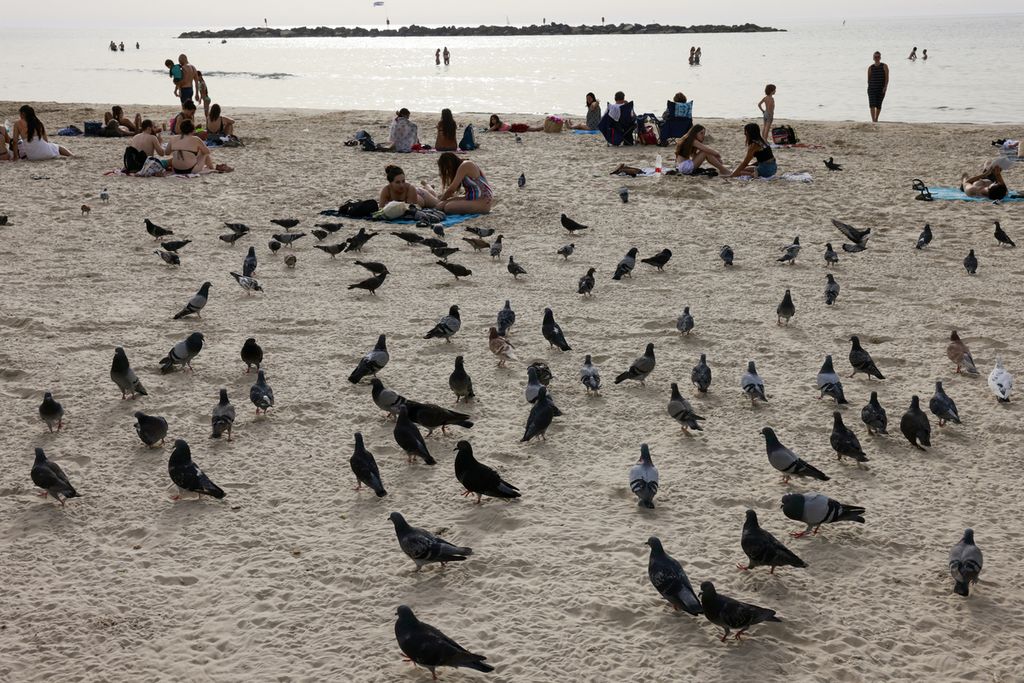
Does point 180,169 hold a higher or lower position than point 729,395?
higher

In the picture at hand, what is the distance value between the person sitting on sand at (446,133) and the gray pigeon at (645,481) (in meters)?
15.5

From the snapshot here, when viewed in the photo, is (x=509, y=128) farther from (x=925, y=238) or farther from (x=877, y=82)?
(x=925, y=238)

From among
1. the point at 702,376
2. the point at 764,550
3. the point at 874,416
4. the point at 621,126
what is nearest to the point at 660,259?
the point at 702,376

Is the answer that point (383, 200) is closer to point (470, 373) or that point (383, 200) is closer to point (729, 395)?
point (470, 373)

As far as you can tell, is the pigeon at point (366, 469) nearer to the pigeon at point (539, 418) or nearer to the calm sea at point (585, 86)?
the pigeon at point (539, 418)

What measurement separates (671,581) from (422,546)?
1429mm

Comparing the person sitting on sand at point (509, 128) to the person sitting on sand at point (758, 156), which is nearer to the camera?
the person sitting on sand at point (758, 156)

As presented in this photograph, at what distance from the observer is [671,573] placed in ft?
15.8

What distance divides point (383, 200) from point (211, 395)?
319 inches

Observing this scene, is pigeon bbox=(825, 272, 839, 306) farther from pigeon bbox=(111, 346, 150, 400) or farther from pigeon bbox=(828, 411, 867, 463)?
pigeon bbox=(111, 346, 150, 400)

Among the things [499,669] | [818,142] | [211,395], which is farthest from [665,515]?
[818,142]

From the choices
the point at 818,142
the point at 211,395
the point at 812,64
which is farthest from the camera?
the point at 812,64

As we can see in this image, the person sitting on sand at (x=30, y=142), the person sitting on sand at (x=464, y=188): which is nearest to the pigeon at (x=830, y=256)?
the person sitting on sand at (x=464, y=188)

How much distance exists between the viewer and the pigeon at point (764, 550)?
5078mm
